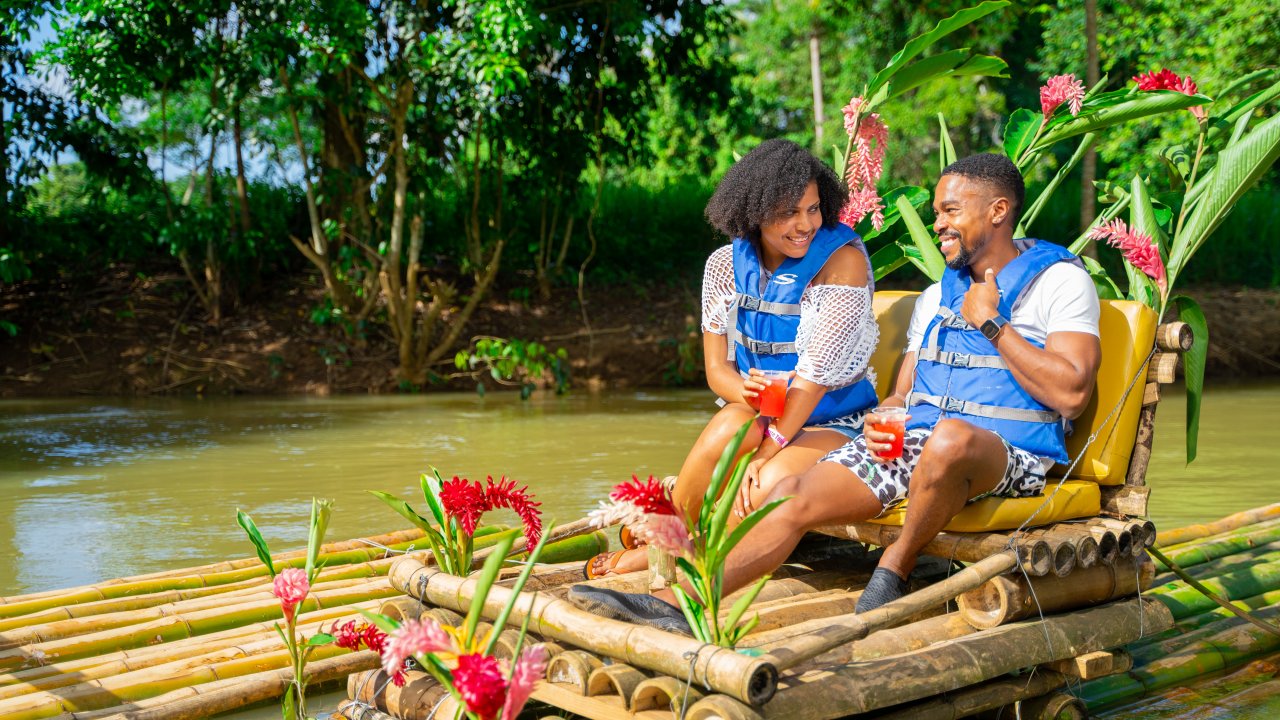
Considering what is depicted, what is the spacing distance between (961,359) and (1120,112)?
4.21ft

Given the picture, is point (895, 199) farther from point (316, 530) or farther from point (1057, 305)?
point (316, 530)

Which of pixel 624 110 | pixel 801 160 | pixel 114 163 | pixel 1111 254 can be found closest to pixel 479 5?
pixel 624 110

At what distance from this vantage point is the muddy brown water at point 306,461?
561 cm

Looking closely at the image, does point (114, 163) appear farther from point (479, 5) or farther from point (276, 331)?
point (479, 5)

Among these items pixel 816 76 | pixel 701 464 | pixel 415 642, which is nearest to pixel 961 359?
pixel 701 464

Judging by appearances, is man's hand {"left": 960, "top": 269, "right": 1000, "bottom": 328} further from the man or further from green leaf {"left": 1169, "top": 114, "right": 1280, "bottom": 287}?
green leaf {"left": 1169, "top": 114, "right": 1280, "bottom": 287}

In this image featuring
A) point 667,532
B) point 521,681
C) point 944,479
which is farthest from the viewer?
point 944,479

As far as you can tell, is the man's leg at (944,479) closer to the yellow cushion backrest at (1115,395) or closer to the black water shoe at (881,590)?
Result: the black water shoe at (881,590)

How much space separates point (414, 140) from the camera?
1073 cm

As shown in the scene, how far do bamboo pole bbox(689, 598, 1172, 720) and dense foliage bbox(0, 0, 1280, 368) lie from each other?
6242 mm

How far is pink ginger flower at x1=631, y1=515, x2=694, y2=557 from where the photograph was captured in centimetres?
261

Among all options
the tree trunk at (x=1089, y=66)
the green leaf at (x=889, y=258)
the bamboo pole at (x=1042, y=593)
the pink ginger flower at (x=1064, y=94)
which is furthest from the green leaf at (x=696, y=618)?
the tree trunk at (x=1089, y=66)

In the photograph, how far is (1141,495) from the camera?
3.41 meters

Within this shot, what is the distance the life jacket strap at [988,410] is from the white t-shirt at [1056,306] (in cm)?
11
